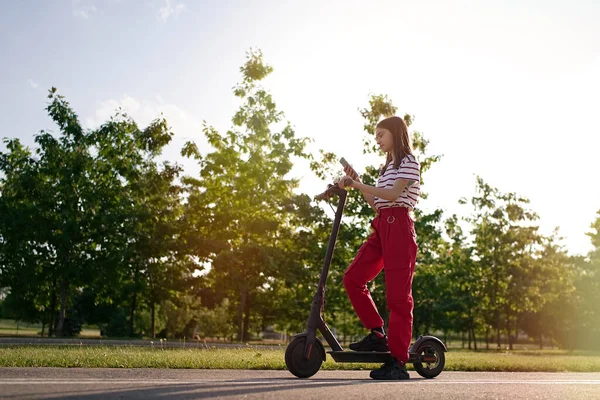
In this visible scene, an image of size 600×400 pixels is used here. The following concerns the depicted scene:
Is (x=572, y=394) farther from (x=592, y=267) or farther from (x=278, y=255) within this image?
(x=592, y=267)

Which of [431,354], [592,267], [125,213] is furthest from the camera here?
[592,267]

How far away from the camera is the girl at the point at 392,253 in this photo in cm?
522

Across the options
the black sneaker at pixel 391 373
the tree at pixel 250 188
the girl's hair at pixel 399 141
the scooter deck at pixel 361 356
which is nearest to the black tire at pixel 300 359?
the scooter deck at pixel 361 356

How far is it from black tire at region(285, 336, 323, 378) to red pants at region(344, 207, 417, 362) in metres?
0.63

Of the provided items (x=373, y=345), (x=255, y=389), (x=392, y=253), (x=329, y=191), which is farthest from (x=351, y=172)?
(x=255, y=389)

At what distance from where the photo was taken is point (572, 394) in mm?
4527

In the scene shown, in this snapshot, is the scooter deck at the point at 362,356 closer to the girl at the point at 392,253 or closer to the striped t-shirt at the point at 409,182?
the girl at the point at 392,253

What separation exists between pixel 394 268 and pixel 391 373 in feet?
2.91

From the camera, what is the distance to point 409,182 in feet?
17.4

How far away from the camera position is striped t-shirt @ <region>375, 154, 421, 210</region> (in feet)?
17.4

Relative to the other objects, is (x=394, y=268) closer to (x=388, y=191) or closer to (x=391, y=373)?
(x=388, y=191)

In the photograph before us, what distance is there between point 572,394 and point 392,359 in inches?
56.3

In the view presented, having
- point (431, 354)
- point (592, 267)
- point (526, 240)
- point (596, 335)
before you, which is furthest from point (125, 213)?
point (596, 335)

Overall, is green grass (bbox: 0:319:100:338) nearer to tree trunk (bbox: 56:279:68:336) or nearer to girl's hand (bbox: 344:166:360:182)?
tree trunk (bbox: 56:279:68:336)
